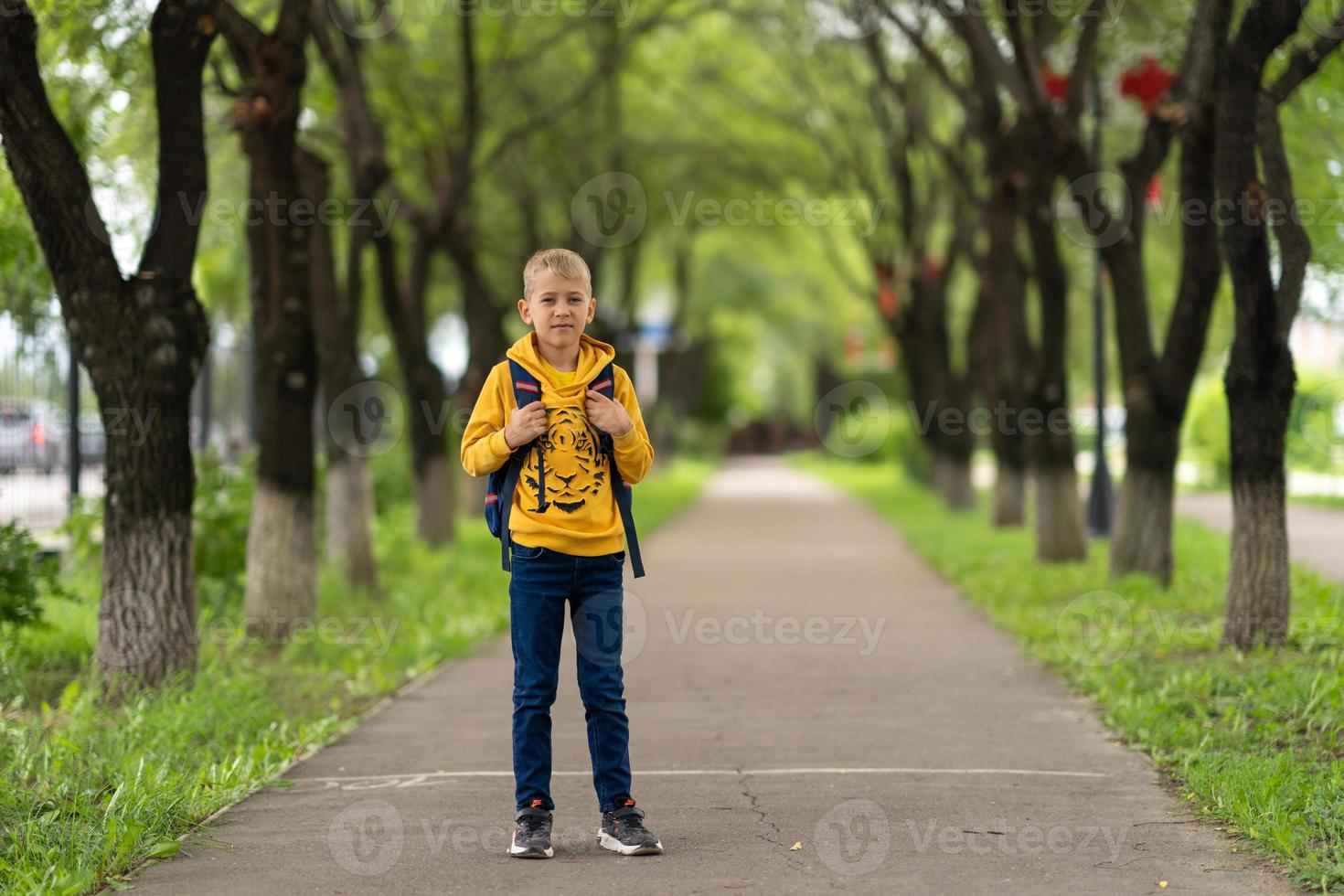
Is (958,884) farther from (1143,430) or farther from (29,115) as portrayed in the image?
(1143,430)

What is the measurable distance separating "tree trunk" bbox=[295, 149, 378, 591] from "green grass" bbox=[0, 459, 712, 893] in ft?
1.34

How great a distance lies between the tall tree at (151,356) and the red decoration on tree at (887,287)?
20863mm

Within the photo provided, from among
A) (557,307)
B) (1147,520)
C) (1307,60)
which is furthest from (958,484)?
(557,307)

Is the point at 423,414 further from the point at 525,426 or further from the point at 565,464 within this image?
the point at 525,426

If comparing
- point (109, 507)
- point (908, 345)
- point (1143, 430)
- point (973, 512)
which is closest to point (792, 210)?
point (908, 345)

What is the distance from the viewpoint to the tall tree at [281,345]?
33.8 feet

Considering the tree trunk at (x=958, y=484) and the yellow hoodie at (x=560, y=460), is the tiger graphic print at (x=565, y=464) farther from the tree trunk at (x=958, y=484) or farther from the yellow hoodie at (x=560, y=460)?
the tree trunk at (x=958, y=484)

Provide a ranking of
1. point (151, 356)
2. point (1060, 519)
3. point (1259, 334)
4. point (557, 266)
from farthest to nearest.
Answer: point (1060, 519) → point (1259, 334) → point (151, 356) → point (557, 266)

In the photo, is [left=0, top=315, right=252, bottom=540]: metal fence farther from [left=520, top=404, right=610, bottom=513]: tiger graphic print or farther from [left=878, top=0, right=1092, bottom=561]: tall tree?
[left=520, top=404, right=610, bottom=513]: tiger graphic print

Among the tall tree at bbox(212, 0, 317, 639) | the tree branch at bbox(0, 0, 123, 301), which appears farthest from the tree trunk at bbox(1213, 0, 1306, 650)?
the tree branch at bbox(0, 0, 123, 301)

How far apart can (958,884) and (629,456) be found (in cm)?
165

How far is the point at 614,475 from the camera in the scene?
5320 mm

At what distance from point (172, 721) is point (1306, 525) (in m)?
17.4

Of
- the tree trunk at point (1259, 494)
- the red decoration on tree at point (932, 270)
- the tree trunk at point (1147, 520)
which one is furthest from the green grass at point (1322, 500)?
the tree trunk at point (1259, 494)
